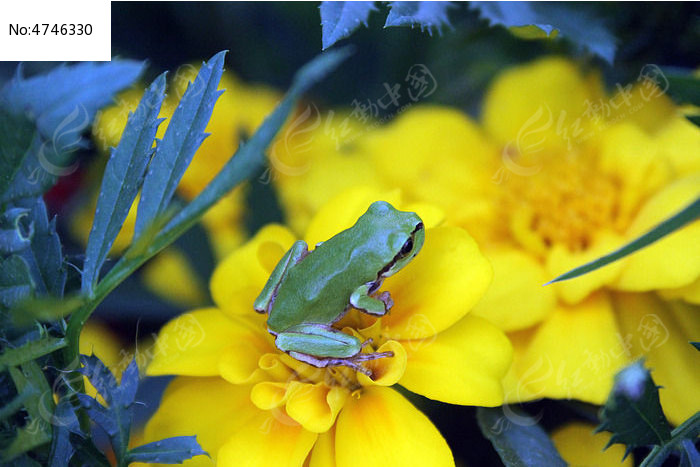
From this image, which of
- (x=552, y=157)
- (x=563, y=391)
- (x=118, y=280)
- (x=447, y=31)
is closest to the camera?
(x=118, y=280)

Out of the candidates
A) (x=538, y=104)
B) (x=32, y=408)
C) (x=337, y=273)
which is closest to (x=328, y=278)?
(x=337, y=273)

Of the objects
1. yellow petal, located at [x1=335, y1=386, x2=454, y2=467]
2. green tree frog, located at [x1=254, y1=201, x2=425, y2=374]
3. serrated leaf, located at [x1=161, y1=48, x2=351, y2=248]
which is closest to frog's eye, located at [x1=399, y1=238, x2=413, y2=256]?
green tree frog, located at [x1=254, y1=201, x2=425, y2=374]

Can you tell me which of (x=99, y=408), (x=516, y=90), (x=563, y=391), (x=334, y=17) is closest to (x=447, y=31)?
(x=516, y=90)

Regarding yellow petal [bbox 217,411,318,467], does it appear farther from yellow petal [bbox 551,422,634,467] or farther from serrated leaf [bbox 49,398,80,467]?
yellow petal [bbox 551,422,634,467]

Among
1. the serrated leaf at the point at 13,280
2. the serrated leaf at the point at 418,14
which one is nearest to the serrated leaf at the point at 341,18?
the serrated leaf at the point at 418,14

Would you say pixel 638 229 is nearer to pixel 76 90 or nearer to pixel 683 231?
pixel 683 231
